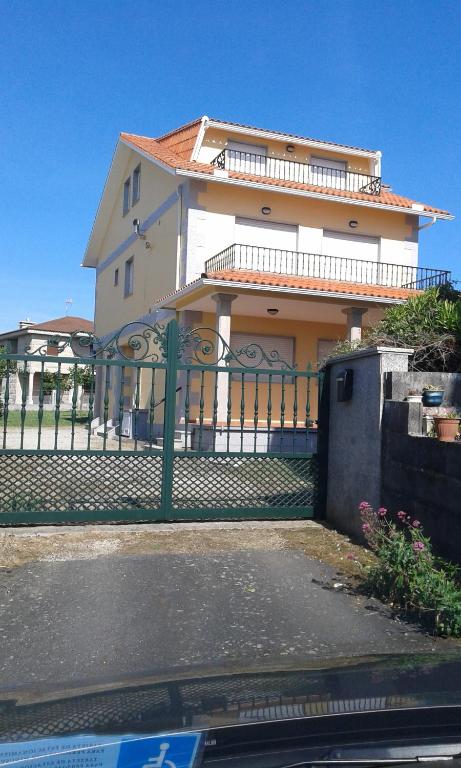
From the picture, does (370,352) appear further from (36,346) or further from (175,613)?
(36,346)

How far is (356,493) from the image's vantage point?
7.18 meters

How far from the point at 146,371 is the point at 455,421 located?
45.7 ft

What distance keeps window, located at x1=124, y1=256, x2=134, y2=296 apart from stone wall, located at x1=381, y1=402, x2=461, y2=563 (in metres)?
17.0

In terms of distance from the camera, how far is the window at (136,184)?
2164 centimetres

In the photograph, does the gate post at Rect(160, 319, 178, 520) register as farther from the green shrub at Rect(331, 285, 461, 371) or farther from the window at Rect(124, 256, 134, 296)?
the window at Rect(124, 256, 134, 296)

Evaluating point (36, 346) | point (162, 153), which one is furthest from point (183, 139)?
point (36, 346)

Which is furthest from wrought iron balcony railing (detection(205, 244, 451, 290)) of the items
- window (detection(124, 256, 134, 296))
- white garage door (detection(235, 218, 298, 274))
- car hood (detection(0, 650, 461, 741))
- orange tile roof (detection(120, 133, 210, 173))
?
car hood (detection(0, 650, 461, 741))

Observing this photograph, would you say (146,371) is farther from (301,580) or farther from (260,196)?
(301,580)

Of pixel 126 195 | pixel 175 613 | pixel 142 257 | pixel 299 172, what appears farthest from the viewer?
pixel 126 195

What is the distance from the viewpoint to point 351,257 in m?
19.3

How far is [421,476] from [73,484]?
3.72 m

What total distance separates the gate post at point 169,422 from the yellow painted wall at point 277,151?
1334 centimetres

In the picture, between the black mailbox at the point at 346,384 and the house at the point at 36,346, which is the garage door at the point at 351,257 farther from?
the house at the point at 36,346

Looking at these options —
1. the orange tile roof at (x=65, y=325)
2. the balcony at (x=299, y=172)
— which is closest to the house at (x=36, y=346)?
the orange tile roof at (x=65, y=325)
